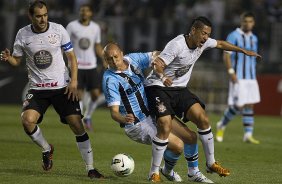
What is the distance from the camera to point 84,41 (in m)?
17.2

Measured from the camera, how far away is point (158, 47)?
970 inches

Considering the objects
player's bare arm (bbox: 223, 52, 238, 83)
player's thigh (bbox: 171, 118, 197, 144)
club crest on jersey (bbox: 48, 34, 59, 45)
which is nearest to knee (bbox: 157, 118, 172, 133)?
player's thigh (bbox: 171, 118, 197, 144)

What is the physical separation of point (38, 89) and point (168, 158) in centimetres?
193

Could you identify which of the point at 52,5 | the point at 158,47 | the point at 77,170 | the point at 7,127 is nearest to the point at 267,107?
the point at 158,47

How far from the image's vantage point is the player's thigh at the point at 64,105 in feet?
33.4

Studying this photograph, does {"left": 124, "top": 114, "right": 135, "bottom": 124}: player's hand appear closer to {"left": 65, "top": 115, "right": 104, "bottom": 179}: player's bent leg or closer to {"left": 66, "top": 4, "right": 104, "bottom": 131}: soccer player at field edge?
{"left": 65, "top": 115, "right": 104, "bottom": 179}: player's bent leg

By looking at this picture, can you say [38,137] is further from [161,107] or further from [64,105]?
[161,107]

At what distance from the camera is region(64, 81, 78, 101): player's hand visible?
10013mm

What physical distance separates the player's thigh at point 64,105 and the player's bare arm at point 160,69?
1.27 meters

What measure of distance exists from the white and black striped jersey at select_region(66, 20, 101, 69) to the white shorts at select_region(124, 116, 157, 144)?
754 cm

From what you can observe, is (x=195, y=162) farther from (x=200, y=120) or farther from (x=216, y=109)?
(x=216, y=109)

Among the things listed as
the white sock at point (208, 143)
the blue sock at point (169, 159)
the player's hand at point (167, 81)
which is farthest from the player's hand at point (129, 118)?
the white sock at point (208, 143)

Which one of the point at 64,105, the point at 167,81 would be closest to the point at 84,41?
the point at 64,105

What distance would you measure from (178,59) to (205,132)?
1010 millimetres
